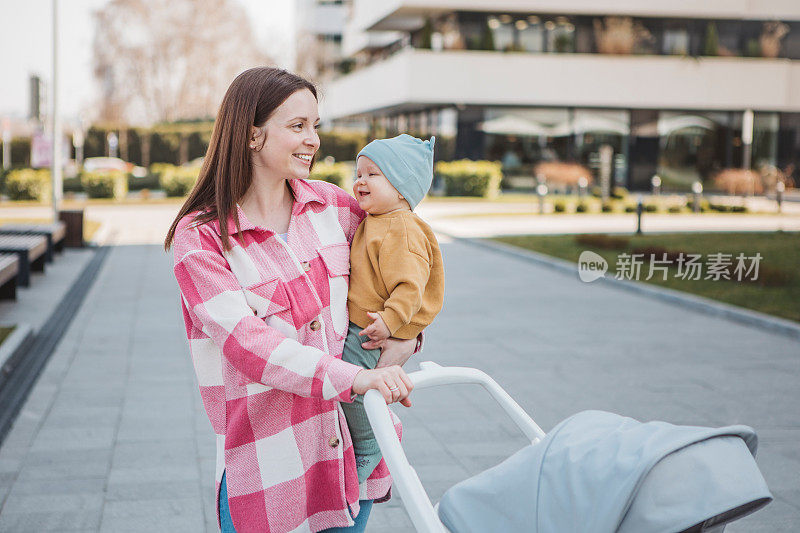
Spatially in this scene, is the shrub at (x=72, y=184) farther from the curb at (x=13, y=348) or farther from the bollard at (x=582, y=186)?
the curb at (x=13, y=348)

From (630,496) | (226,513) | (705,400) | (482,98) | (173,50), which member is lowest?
(705,400)

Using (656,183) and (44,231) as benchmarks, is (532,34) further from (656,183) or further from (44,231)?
(44,231)

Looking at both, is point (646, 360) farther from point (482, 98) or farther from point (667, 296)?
point (482, 98)

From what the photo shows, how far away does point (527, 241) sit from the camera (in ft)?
58.4

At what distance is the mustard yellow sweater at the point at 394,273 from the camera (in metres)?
2.34

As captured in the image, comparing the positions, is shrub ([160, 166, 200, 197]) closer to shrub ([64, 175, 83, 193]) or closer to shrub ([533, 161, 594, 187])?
shrub ([64, 175, 83, 193])

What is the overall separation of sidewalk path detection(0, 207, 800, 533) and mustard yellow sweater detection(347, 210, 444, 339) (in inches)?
83.6

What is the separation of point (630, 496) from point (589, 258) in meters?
13.3

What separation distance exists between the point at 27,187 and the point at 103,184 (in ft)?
8.69

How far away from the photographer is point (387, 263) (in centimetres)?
236

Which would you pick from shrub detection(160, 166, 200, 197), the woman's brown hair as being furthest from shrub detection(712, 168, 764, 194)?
the woman's brown hair

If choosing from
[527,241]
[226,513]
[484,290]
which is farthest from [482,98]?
[226,513]

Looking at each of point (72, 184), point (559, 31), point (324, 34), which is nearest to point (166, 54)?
point (324, 34)

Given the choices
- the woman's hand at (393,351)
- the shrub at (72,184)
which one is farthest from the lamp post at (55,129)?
the woman's hand at (393,351)
